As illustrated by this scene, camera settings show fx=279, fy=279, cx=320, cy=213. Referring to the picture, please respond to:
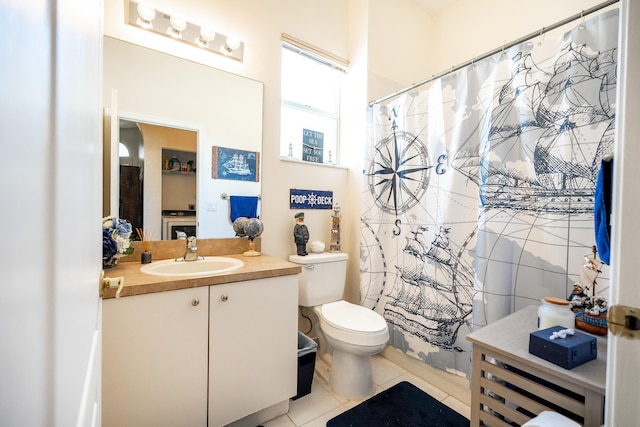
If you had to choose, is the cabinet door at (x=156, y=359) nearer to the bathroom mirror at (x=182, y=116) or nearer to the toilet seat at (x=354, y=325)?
the bathroom mirror at (x=182, y=116)

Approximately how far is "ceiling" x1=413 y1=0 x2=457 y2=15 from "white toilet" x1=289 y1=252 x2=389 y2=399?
7.40 ft

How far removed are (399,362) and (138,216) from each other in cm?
200

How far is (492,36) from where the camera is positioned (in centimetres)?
211

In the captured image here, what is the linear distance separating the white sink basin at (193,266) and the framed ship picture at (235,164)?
21.0 inches

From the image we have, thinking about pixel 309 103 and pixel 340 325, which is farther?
pixel 309 103

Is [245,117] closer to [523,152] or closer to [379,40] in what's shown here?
[379,40]

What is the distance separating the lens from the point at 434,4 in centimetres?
239

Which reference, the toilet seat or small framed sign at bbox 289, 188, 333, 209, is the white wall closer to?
small framed sign at bbox 289, 188, 333, 209

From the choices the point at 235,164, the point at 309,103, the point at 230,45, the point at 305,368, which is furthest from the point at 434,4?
the point at 305,368

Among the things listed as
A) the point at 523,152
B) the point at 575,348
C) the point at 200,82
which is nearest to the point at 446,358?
the point at 575,348

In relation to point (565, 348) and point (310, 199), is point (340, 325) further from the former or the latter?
point (565, 348)

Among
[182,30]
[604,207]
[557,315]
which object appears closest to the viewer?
[604,207]

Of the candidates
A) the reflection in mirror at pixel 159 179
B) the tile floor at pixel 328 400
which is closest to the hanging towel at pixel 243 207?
the reflection in mirror at pixel 159 179

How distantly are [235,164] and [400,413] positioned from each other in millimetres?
1777
